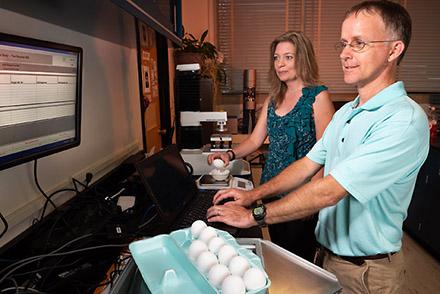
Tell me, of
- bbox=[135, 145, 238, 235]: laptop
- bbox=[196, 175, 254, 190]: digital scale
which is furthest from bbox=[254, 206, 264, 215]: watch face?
bbox=[196, 175, 254, 190]: digital scale

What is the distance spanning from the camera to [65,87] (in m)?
0.96

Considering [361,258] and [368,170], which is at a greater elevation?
[368,170]

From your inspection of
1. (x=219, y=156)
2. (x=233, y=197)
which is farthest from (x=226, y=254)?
(x=219, y=156)

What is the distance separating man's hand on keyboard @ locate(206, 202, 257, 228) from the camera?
0.97 meters

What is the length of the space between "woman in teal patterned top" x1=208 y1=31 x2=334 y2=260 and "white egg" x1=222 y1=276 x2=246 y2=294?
1.00m

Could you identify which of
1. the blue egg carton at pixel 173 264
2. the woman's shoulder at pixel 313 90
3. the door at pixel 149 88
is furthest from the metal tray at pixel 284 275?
the door at pixel 149 88

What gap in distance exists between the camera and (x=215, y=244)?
680 millimetres

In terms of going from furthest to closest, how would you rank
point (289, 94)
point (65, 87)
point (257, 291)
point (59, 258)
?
point (289, 94), point (65, 87), point (59, 258), point (257, 291)

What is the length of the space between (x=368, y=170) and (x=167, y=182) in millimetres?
706

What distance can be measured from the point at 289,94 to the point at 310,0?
98.9 inches

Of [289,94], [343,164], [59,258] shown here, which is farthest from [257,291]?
[289,94]

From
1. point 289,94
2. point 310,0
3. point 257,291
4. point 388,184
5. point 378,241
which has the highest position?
point 310,0

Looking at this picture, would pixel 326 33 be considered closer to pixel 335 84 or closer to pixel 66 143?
pixel 335 84

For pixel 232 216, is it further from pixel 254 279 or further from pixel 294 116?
pixel 294 116
